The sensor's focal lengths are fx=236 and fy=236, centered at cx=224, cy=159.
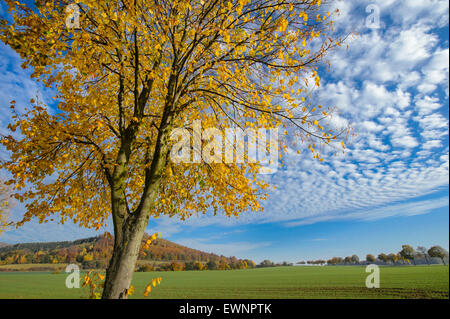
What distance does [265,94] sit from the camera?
26.7ft

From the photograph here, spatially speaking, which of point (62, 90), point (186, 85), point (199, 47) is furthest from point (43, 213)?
point (199, 47)

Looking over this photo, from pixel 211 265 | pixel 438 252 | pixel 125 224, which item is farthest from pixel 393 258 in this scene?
pixel 125 224

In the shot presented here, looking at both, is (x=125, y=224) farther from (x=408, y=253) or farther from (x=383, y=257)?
(x=383, y=257)

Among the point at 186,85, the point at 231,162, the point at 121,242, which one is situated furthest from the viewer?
the point at 231,162

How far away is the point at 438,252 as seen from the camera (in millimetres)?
149000

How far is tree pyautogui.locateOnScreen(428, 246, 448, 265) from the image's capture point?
147 meters

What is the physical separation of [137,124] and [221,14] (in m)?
4.45

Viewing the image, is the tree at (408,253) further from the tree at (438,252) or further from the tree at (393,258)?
the tree at (393,258)

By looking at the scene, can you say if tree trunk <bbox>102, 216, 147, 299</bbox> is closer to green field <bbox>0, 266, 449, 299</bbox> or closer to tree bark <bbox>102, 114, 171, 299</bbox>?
tree bark <bbox>102, 114, 171, 299</bbox>

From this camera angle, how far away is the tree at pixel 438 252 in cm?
14725

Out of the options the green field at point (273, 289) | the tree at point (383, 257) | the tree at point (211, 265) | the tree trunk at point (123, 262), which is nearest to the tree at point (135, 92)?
the tree trunk at point (123, 262)

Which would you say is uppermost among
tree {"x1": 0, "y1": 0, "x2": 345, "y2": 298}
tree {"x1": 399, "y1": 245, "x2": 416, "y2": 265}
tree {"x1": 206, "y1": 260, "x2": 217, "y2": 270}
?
tree {"x1": 0, "y1": 0, "x2": 345, "y2": 298}

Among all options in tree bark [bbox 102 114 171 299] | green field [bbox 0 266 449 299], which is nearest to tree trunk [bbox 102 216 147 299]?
tree bark [bbox 102 114 171 299]

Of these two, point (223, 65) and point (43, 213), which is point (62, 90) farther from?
point (223, 65)
